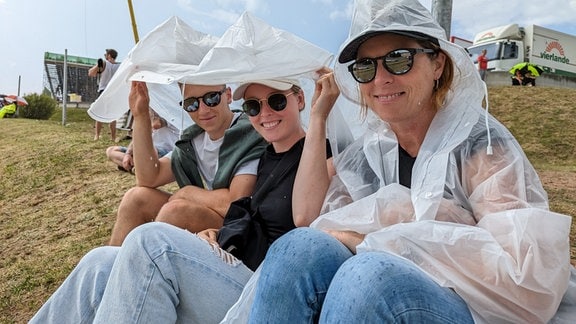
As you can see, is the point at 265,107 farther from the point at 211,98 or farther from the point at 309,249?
the point at 309,249

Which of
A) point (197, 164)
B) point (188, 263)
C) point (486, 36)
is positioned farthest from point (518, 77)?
point (188, 263)

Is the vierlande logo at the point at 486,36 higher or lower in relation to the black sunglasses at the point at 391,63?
higher

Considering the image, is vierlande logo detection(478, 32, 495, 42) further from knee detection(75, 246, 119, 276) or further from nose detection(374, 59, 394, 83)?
knee detection(75, 246, 119, 276)

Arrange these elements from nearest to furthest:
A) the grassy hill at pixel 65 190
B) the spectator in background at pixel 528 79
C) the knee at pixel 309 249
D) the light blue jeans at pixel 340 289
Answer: the light blue jeans at pixel 340 289
the knee at pixel 309 249
the grassy hill at pixel 65 190
the spectator in background at pixel 528 79

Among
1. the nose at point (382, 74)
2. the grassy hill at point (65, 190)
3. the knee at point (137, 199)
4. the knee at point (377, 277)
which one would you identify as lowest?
the grassy hill at point (65, 190)

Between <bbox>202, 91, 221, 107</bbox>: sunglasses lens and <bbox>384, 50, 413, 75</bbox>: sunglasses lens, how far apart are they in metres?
0.88

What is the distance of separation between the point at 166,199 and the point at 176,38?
2.48 ft

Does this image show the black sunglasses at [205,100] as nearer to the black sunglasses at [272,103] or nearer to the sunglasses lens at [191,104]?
the sunglasses lens at [191,104]

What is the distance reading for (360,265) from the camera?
122 cm

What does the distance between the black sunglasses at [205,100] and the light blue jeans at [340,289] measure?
98 cm

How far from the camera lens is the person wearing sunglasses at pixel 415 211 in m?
1.16

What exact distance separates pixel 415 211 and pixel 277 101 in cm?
78

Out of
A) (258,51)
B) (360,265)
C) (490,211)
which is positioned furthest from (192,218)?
(490,211)

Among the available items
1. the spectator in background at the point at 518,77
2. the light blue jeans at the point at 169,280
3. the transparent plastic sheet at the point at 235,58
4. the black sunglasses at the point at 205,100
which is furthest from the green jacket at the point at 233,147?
the spectator in background at the point at 518,77
